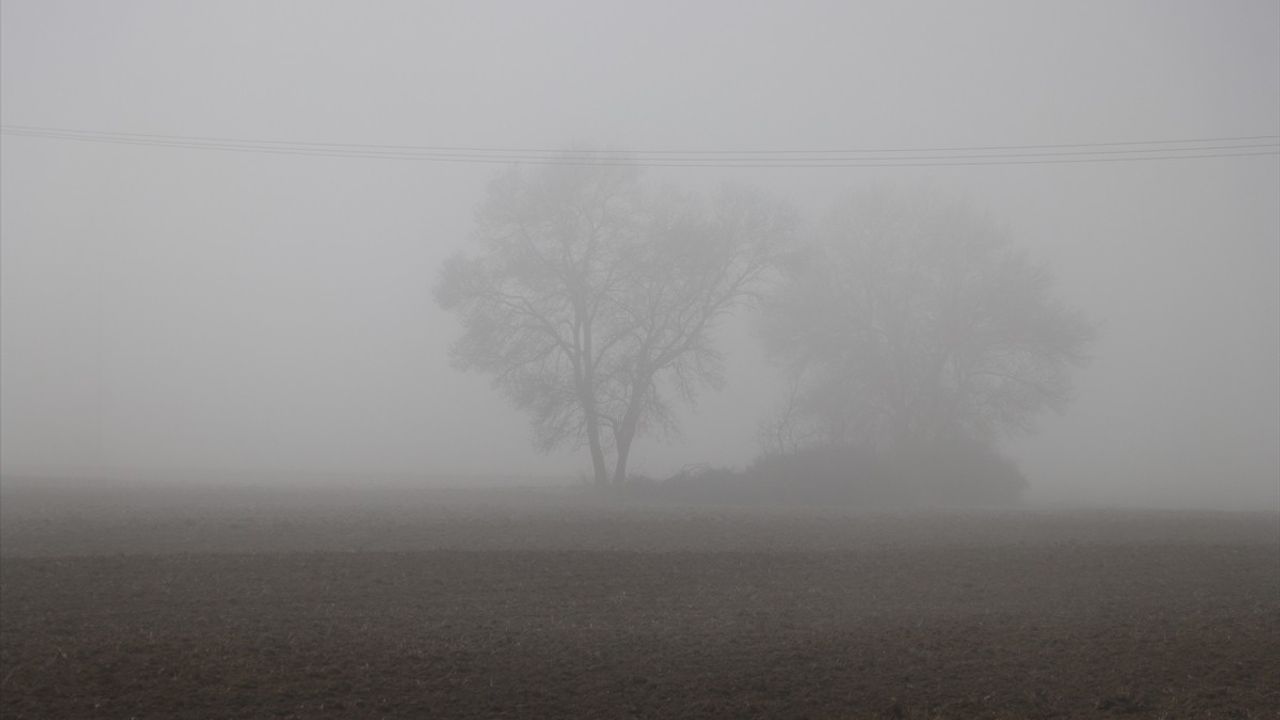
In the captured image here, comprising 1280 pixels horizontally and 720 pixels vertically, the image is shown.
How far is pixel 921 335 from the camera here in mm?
45469

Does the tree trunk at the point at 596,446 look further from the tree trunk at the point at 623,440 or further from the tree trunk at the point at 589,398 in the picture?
the tree trunk at the point at 623,440

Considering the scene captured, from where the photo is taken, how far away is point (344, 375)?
89.0 metres

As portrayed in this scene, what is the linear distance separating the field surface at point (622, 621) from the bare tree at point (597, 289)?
16243mm

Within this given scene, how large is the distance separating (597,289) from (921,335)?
15.8 metres

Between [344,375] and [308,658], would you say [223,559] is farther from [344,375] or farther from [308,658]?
[344,375]

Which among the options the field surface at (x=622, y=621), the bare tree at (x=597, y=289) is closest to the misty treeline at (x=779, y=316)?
the bare tree at (x=597, y=289)

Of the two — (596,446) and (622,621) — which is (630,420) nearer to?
(596,446)

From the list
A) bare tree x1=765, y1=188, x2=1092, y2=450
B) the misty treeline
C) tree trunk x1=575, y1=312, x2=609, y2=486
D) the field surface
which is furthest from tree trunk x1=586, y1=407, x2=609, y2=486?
the field surface

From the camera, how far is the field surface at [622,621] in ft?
35.9

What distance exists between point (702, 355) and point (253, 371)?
5758 centimetres

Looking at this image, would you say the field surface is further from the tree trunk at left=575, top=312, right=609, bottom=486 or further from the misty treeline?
the misty treeline

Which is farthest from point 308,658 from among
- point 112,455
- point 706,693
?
point 112,455

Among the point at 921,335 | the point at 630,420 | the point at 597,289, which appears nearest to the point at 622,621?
the point at 630,420

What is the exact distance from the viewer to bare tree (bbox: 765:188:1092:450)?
44250 millimetres
